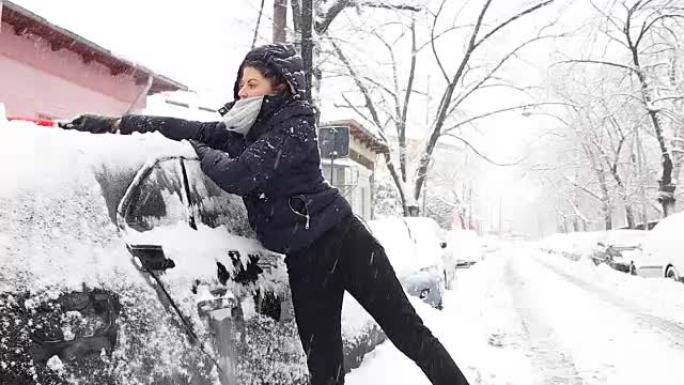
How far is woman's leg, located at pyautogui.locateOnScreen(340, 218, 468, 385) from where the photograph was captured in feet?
7.66

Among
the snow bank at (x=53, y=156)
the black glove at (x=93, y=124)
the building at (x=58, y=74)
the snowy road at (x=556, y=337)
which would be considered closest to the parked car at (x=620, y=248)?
the snowy road at (x=556, y=337)

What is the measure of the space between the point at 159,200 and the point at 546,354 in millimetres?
4594

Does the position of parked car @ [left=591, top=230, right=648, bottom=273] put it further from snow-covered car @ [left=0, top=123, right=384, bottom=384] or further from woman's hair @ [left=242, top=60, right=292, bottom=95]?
snow-covered car @ [left=0, top=123, right=384, bottom=384]

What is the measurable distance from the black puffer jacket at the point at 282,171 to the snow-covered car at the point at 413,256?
15.0 ft

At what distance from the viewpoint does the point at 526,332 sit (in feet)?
22.0

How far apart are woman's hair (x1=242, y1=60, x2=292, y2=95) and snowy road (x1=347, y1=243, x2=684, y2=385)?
2.02m

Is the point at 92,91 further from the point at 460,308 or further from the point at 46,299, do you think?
the point at 46,299

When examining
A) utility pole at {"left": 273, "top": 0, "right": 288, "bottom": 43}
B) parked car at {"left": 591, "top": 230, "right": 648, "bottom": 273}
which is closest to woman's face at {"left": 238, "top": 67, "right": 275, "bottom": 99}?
utility pole at {"left": 273, "top": 0, "right": 288, "bottom": 43}

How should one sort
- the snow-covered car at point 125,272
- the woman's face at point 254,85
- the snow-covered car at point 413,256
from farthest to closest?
the snow-covered car at point 413,256 < the woman's face at point 254,85 < the snow-covered car at point 125,272

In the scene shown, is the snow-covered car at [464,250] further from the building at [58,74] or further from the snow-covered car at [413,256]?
the building at [58,74]

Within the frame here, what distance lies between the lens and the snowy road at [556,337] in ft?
14.5

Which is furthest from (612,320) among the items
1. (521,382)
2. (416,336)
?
(416,336)

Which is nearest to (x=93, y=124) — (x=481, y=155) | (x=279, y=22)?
(x=279, y=22)

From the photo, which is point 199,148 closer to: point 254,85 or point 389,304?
point 254,85
